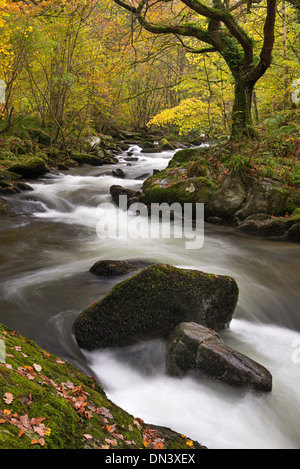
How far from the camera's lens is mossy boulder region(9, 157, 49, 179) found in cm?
1282

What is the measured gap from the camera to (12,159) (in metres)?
13.6

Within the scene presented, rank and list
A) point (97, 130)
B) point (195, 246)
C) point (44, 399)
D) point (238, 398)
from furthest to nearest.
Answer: point (97, 130)
point (195, 246)
point (238, 398)
point (44, 399)

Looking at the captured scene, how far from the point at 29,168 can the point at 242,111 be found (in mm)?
8509

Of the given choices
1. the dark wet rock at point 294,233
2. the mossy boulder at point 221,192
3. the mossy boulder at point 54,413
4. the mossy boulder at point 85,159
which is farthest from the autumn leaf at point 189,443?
the mossy boulder at point 85,159

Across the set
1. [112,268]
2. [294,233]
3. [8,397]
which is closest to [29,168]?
[112,268]

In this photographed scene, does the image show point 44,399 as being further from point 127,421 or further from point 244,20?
point 244,20

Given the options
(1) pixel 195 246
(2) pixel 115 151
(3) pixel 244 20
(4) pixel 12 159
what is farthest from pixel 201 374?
(2) pixel 115 151

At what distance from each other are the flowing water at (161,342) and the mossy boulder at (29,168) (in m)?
3.13

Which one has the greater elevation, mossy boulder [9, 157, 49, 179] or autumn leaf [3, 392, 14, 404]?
mossy boulder [9, 157, 49, 179]

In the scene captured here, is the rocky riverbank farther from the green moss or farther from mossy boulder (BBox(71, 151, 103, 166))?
mossy boulder (BBox(71, 151, 103, 166))

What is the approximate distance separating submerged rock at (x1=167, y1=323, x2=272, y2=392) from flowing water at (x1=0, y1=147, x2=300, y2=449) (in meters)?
0.11

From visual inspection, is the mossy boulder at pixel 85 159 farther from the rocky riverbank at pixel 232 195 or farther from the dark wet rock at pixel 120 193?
the rocky riverbank at pixel 232 195

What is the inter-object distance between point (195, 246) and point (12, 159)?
969cm

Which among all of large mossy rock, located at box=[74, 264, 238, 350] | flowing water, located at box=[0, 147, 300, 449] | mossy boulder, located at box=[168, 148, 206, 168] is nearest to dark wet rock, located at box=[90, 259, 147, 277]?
flowing water, located at box=[0, 147, 300, 449]
